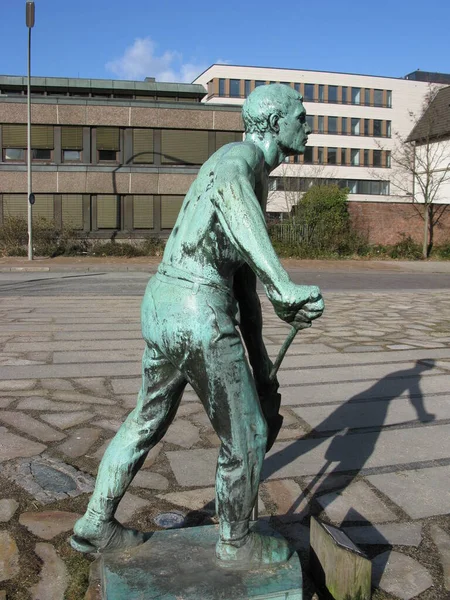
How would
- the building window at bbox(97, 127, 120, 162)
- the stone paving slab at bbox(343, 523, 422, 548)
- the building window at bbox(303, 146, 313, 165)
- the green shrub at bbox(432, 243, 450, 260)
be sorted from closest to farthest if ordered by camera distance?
the stone paving slab at bbox(343, 523, 422, 548), the building window at bbox(97, 127, 120, 162), the green shrub at bbox(432, 243, 450, 260), the building window at bbox(303, 146, 313, 165)

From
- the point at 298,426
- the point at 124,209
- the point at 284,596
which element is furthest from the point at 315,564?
the point at 124,209

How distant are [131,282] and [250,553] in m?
13.3

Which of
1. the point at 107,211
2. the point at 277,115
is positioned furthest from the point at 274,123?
the point at 107,211

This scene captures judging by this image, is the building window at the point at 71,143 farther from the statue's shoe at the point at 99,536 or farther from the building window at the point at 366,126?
the building window at the point at 366,126

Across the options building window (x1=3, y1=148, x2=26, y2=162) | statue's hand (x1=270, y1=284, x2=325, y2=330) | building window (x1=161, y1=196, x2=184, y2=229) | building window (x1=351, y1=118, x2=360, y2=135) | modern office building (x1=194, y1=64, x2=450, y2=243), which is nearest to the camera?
statue's hand (x1=270, y1=284, x2=325, y2=330)

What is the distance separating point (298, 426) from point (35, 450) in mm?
1721

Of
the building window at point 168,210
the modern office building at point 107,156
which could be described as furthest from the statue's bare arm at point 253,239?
the building window at point 168,210

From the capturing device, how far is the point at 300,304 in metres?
1.92

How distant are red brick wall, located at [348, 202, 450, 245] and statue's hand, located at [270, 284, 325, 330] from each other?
2543 centimetres

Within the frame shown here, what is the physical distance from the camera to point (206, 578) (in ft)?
7.07

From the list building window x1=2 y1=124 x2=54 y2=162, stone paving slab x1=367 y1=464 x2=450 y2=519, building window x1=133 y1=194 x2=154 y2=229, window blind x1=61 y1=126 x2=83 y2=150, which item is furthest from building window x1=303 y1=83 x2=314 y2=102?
stone paving slab x1=367 y1=464 x2=450 y2=519

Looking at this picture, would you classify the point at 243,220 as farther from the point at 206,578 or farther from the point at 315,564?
the point at 315,564

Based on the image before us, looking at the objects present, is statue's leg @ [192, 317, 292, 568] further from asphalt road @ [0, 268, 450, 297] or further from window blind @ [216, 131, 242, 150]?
window blind @ [216, 131, 242, 150]

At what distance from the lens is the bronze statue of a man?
1.97 metres
